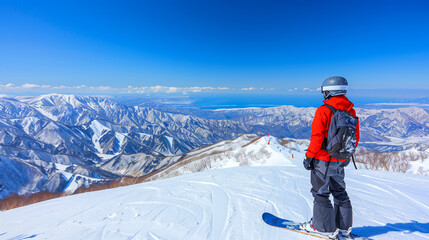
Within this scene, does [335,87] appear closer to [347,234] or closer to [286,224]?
[347,234]

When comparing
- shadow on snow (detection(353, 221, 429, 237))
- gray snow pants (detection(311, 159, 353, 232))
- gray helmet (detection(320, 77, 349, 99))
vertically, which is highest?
gray helmet (detection(320, 77, 349, 99))

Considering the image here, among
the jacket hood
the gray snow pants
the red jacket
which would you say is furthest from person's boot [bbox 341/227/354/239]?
the jacket hood

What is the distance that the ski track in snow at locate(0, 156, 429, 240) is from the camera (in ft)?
15.2

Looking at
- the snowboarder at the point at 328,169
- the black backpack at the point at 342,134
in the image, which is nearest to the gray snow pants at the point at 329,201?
the snowboarder at the point at 328,169

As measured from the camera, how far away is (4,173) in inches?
3588

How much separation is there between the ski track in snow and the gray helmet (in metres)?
3.50

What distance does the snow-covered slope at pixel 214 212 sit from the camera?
4629mm

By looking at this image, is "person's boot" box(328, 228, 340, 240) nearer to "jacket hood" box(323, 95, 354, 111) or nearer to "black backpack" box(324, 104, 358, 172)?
"black backpack" box(324, 104, 358, 172)

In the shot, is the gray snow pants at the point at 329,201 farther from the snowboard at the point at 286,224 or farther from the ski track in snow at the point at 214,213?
the ski track in snow at the point at 214,213

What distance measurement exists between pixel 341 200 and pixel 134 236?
5.23 meters

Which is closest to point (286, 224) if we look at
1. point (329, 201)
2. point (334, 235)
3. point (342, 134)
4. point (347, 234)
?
point (334, 235)

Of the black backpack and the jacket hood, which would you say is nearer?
the black backpack

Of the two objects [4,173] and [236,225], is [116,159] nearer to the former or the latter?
[4,173]

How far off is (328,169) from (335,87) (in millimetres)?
1792
